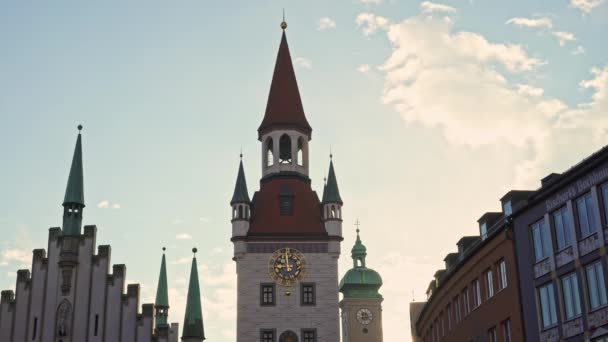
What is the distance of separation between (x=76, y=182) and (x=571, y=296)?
1538 inches

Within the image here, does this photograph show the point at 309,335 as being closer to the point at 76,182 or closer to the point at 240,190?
the point at 240,190

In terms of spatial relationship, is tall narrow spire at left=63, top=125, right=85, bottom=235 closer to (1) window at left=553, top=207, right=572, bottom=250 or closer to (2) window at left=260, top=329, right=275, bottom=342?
(2) window at left=260, top=329, right=275, bottom=342

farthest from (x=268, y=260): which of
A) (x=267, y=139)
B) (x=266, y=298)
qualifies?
(x=267, y=139)

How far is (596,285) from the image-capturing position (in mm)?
33656

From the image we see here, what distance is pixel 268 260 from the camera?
7506cm

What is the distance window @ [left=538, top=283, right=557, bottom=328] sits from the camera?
36.9 meters

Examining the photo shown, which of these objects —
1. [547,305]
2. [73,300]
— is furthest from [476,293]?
[73,300]

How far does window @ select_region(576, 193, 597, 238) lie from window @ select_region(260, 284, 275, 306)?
41546 millimetres

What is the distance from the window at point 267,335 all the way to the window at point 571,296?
39.6 m

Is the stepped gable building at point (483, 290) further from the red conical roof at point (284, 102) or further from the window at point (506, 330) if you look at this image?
the red conical roof at point (284, 102)

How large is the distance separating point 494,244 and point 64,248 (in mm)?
31127

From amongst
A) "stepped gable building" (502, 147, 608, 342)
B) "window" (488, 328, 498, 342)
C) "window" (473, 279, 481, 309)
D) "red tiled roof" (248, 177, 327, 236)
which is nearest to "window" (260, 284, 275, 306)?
"red tiled roof" (248, 177, 327, 236)

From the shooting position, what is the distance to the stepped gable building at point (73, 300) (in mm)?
58875

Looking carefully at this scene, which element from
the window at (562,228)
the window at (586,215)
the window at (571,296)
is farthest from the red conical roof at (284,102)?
the window at (586,215)
